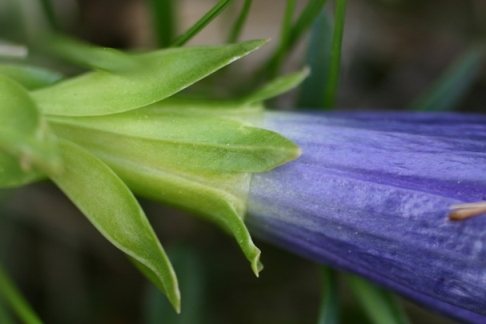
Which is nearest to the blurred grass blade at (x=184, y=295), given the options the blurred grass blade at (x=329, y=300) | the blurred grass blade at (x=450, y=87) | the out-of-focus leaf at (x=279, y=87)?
the blurred grass blade at (x=329, y=300)

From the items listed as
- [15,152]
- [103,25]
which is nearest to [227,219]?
[15,152]

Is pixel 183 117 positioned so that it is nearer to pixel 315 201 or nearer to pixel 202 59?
pixel 202 59

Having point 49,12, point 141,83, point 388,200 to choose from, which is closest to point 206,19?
point 141,83

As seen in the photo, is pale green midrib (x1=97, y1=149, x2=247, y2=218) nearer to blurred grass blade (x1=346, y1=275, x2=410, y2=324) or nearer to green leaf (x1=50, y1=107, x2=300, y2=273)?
green leaf (x1=50, y1=107, x2=300, y2=273)

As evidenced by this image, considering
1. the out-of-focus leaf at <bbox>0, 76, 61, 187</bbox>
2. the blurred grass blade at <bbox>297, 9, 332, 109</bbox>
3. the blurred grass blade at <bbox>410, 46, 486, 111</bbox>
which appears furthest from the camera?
the blurred grass blade at <bbox>410, 46, 486, 111</bbox>

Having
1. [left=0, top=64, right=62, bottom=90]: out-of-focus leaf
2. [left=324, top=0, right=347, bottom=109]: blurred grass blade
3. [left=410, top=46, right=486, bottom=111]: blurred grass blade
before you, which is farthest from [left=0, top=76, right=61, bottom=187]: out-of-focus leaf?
[left=410, top=46, right=486, bottom=111]: blurred grass blade

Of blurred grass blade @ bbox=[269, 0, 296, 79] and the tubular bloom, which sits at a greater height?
blurred grass blade @ bbox=[269, 0, 296, 79]

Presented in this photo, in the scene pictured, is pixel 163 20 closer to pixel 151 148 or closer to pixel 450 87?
pixel 151 148
